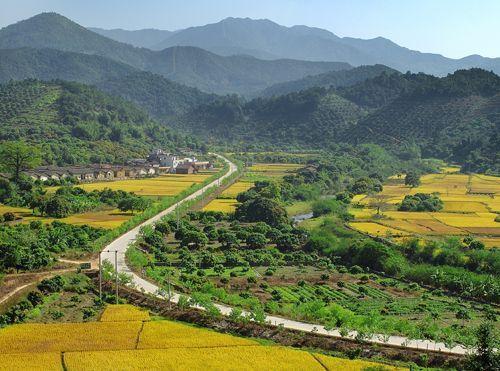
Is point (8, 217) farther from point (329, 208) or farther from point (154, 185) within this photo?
point (154, 185)

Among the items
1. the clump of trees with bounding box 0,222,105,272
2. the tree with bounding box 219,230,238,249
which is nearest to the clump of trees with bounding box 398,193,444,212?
the tree with bounding box 219,230,238,249

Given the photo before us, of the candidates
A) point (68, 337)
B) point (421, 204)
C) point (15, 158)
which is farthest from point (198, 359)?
point (15, 158)

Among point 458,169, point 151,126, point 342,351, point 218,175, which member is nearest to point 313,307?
point 342,351

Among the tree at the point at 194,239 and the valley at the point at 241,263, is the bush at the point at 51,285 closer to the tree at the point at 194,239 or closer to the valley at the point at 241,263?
the valley at the point at 241,263

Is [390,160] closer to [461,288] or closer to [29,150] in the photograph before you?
[29,150]

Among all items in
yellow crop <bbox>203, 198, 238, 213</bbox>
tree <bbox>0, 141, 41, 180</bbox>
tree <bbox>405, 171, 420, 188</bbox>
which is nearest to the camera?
yellow crop <bbox>203, 198, 238, 213</bbox>

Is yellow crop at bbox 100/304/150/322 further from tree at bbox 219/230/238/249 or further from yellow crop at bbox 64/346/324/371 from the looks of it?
tree at bbox 219/230/238/249
